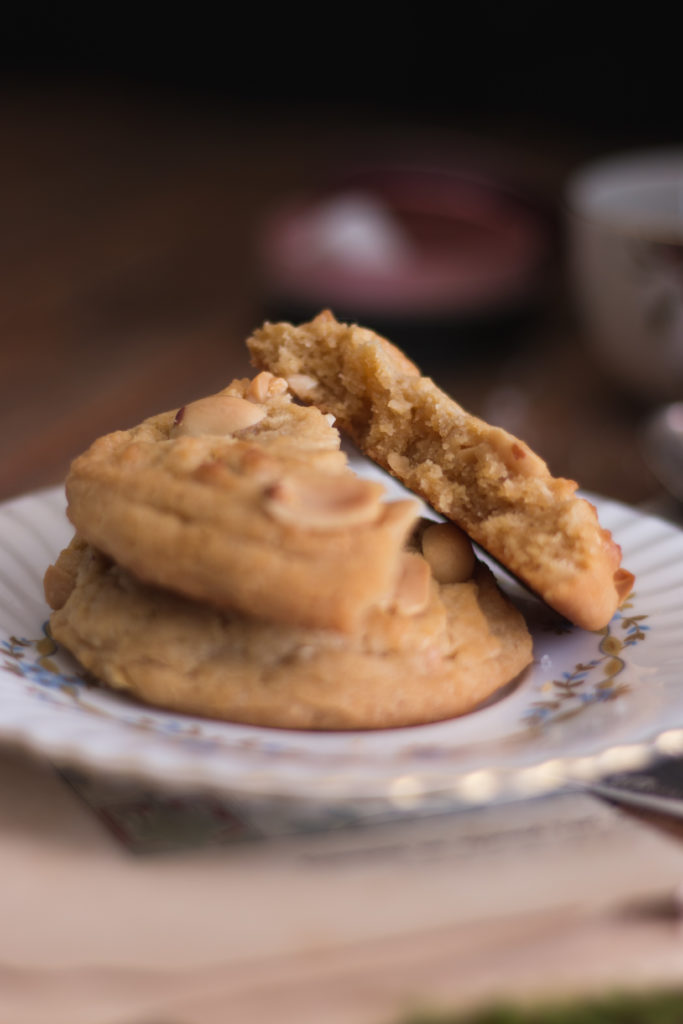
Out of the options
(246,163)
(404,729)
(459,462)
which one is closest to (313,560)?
(404,729)

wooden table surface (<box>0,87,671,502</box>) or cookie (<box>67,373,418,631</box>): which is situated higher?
cookie (<box>67,373,418,631</box>)

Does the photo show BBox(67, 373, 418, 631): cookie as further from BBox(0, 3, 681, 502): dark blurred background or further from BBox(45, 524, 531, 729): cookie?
BBox(0, 3, 681, 502): dark blurred background

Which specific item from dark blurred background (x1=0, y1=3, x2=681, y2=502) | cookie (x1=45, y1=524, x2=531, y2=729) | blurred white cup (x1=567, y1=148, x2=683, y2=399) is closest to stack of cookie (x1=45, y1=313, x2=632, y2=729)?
cookie (x1=45, y1=524, x2=531, y2=729)

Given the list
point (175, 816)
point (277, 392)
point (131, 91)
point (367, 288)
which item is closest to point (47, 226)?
point (367, 288)

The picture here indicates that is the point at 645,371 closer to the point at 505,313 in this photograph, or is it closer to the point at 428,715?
the point at 505,313

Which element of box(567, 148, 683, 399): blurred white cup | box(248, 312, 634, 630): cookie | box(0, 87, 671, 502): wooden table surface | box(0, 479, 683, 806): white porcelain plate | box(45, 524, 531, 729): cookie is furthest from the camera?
box(0, 87, 671, 502): wooden table surface

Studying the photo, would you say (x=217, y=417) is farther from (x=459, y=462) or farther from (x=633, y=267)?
(x=633, y=267)

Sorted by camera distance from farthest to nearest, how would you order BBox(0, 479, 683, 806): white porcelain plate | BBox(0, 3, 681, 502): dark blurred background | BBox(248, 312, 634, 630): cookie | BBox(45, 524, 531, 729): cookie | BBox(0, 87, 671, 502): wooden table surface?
BBox(0, 3, 681, 502): dark blurred background
BBox(0, 87, 671, 502): wooden table surface
BBox(248, 312, 634, 630): cookie
BBox(45, 524, 531, 729): cookie
BBox(0, 479, 683, 806): white porcelain plate

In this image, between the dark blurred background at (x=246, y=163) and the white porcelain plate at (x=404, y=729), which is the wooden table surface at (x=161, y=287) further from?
the white porcelain plate at (x=404, y=729)
